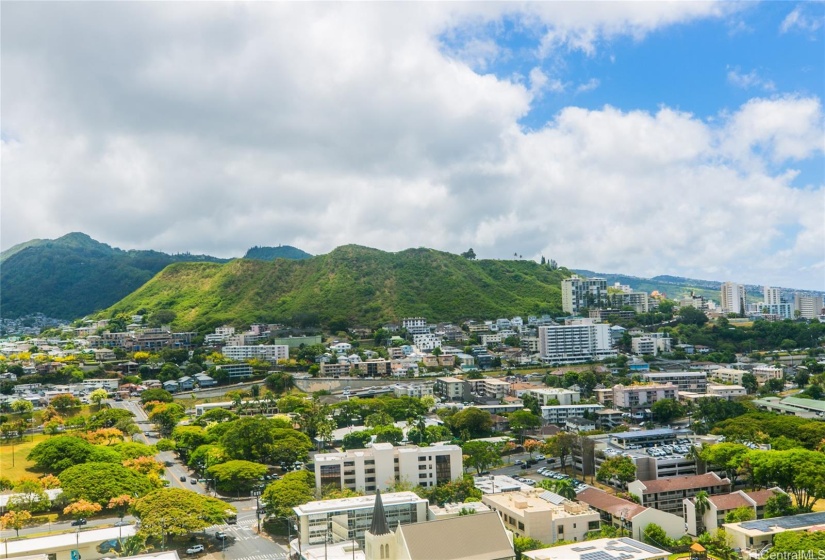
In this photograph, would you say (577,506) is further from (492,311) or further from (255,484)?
(492,311)

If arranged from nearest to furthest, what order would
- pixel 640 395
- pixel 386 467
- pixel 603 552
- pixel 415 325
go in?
pixel 603 552 < pixel 386 467 < pixel 640 395 < pixel 415 325

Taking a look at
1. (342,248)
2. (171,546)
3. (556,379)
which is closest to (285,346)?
(556,379)

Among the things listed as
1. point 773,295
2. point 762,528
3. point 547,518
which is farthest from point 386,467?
point 773,295

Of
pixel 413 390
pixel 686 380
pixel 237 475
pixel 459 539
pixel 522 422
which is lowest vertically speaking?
pixel 237 475

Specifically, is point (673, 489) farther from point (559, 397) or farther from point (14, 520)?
point (14, 520)

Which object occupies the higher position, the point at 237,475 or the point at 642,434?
the point at 642,434

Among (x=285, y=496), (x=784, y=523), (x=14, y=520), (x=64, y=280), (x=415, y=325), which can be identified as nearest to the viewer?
(x=784, y=523)
